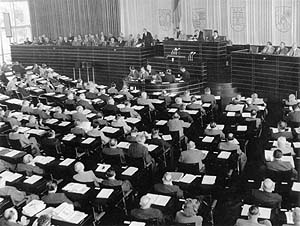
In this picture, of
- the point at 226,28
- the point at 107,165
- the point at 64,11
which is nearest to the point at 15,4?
the point at 64,11

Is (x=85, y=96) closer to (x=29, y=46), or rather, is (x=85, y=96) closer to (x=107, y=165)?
(x=107, y=165)

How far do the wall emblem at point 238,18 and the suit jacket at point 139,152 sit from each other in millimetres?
14310

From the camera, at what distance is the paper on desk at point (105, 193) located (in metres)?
8.18

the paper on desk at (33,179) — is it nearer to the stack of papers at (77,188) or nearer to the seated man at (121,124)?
the stack of papers at (77,188)

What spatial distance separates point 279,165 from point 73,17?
79.1 feet

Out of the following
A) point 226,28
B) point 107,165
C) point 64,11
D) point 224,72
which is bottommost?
point 107,165

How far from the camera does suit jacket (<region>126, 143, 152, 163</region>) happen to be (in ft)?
32.9

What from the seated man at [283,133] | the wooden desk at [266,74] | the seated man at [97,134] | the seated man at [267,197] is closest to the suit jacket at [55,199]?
the seated man at [267,197]

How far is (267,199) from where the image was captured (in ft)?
24.7

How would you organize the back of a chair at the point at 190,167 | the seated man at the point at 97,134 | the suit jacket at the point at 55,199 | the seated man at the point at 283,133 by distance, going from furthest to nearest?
the seated man at the point at 97,134
the seated man at the point at 283,133
the back of a chair at the point at 190,167
the suit jacket at the point at 55,199

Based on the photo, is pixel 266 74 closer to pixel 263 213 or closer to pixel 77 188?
pixel 263 213

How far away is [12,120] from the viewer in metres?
13.3

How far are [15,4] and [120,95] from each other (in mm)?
18758

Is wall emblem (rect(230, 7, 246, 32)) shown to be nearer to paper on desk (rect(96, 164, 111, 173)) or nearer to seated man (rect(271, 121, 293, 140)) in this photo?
seated man (rect(271, 121, 293, 140))
